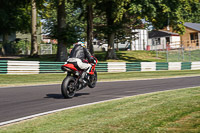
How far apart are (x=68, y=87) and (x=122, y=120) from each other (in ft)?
12.6

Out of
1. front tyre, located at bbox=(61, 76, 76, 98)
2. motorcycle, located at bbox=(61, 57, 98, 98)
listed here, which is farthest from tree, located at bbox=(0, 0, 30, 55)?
front tyre, located at bbox=(61, 76, 76, 98)

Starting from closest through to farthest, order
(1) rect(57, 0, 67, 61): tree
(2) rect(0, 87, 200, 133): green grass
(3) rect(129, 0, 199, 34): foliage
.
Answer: (2) rect(0, 87, 200, 133): green grass, (1) rect(57, 0, 67, 61): tree, (3) rect(129, 0, 199, 34): foliage

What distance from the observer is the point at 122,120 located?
227 inches

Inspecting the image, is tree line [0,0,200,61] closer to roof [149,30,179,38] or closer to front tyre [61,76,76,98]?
front tyre [61,76,76,98]

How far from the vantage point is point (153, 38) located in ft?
206

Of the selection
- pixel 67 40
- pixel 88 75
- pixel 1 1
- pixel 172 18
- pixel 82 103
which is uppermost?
pixel 1 1

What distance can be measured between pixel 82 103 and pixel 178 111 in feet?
10.9

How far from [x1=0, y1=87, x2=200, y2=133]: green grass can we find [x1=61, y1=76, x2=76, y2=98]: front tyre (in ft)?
5.63

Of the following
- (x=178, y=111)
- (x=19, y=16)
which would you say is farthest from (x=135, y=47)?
(x=178, y=111)

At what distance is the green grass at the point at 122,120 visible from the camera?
5055mm

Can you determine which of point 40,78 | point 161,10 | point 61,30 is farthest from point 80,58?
point 161,10

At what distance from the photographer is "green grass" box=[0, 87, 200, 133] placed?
16.6 feet

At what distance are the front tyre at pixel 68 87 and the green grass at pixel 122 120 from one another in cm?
172

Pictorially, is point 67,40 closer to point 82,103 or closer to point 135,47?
point 82,103
